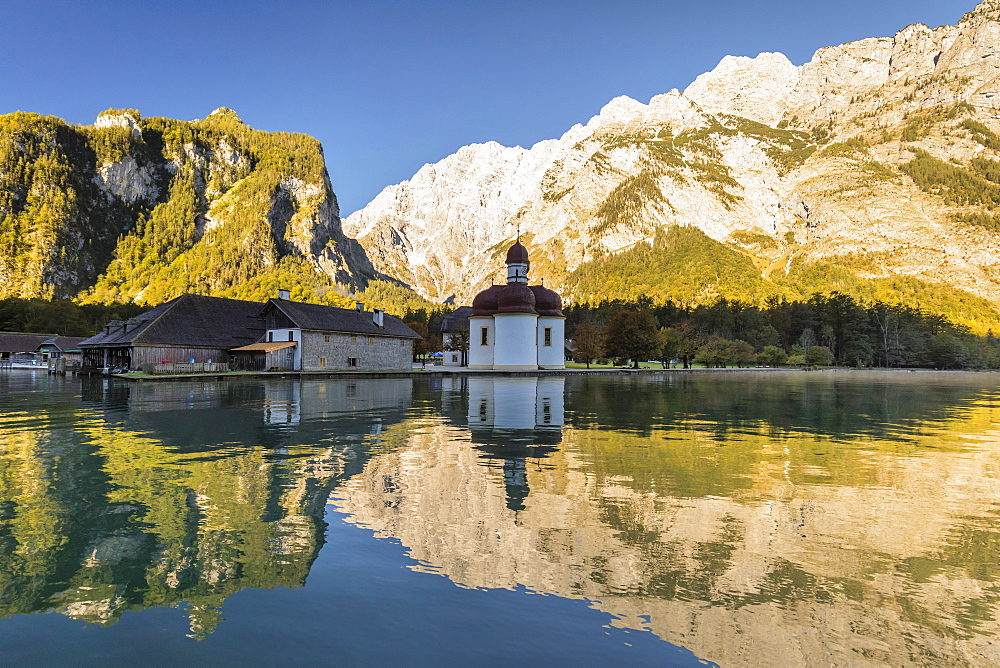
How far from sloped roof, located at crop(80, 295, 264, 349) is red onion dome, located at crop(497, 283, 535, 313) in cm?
2735

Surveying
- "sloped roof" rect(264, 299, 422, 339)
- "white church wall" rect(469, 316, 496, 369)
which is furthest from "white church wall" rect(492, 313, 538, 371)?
"sloped roof" rect(264, 299, 422, 339)

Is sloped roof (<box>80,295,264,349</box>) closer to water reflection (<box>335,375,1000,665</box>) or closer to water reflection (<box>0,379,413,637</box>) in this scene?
water reflection (<box>0,379,413,637</box>)

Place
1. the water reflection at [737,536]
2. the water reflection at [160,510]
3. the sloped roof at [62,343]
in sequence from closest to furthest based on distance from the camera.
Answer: the water reflection at [737,536] < the water reflection at [160,510] < the sloped roof at [62,343]

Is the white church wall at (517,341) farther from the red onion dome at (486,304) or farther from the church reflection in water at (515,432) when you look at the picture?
the church reflection in water at (515,432)

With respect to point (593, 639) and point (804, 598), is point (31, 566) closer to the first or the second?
point (593, 639)

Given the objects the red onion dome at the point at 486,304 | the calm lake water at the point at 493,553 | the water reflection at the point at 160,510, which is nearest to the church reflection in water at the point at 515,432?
the calm lake water at the point at 493,553

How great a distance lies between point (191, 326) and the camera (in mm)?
56719

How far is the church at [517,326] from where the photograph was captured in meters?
65.9

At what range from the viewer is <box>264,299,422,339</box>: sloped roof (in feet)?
192

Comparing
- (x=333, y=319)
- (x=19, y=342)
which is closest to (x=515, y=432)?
(x=333, y=319)

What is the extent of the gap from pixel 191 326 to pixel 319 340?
12.4 m

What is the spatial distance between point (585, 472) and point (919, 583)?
604cm

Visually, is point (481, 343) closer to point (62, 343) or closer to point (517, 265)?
point (517, 265)

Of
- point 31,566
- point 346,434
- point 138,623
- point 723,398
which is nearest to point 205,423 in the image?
point 346,434
